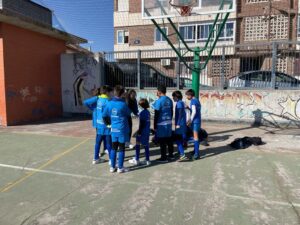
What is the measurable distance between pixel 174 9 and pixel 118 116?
3692 millimetres

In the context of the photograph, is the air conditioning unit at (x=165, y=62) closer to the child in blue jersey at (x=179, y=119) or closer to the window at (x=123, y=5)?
the child in blue jersey at (x=179, y=119)

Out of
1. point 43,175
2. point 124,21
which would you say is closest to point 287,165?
point 43,175

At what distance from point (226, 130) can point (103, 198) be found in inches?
265

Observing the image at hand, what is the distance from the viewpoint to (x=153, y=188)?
479 cm

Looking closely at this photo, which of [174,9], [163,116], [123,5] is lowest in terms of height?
[163,116]

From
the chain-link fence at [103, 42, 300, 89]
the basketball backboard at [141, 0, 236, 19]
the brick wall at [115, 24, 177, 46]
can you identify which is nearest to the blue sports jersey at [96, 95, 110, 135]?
the basketball backboard at [141, 0, 236, 19]

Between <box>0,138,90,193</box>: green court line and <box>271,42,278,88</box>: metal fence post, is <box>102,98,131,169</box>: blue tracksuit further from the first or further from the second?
<box>271,42,278,88</box>: metal fence post

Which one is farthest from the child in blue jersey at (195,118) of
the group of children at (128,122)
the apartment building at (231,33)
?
the apartment building at (231,33)

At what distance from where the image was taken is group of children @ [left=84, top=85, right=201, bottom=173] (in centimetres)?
538

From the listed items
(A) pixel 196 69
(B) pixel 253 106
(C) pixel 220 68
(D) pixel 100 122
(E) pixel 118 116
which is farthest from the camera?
(C) pixel 220 68

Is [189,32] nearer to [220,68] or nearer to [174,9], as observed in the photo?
[220,68]

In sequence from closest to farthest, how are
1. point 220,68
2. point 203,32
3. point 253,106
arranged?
1. point 253,106
2. point 220,68
3. point 203,32

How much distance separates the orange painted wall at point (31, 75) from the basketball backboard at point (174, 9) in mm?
6218

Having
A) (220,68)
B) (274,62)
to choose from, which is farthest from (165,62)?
(274,62)
